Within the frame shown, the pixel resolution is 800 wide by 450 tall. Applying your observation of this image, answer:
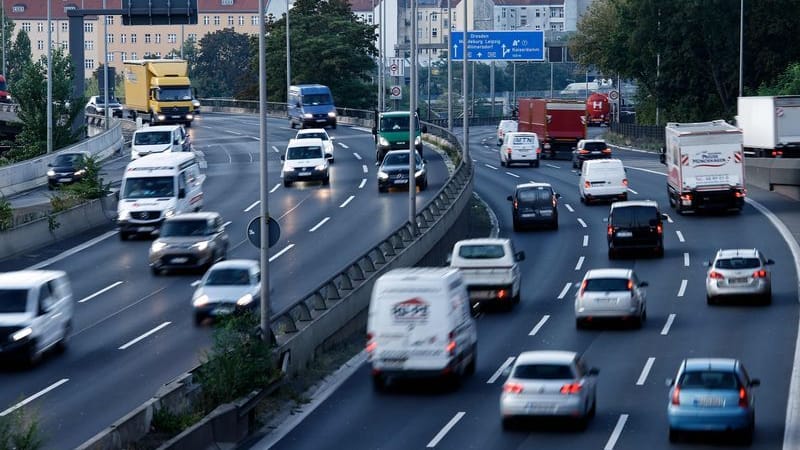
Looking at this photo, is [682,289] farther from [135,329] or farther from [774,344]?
[135,329]

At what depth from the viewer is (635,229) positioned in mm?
46531

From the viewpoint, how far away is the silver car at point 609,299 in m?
35.5

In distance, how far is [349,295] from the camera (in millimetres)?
33750

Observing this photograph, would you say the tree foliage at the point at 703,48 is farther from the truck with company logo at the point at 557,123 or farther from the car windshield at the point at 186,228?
the car windshield at the point at 186,228

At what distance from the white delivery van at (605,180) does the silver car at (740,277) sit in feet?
70.7

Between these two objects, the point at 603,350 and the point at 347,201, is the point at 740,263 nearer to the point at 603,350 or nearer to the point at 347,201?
the point at 603,350

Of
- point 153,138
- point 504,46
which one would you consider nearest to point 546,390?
point 153,138

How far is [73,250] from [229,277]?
13.9m

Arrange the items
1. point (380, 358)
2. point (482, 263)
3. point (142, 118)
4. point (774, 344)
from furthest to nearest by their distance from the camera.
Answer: point (142, 118)
point (482, 263)
point (774, 344)
point (380, 358)

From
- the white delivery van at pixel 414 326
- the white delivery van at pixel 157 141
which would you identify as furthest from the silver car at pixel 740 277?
the white delivery van at pixel 157 141

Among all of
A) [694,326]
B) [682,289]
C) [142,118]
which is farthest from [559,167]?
[694,326]

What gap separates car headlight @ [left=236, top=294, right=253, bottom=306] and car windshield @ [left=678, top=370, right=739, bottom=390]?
42.8 ft

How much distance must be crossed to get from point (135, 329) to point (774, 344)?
15.1 metres

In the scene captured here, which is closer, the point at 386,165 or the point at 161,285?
the point at 161,285
